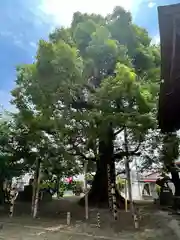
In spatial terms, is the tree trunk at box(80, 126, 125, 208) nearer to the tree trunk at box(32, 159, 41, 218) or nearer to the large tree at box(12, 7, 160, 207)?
the large tree at box(12, 7, 160, 207)

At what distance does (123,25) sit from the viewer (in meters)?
12.9

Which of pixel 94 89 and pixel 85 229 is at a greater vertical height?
pixel 94 89

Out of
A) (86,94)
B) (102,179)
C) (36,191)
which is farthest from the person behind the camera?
(102,179)

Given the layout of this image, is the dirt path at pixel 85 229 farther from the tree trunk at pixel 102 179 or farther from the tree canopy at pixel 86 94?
the tree canopy at pixel 86 94

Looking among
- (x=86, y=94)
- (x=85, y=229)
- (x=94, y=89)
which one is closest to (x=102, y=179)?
(x=86, y=94)

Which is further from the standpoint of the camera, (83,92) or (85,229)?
(83,92)

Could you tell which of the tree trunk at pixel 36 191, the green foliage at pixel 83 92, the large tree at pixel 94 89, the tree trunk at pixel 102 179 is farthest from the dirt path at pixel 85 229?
the green foliage at pixel 83 92

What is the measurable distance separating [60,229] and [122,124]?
4.75 m

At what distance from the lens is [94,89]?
1130cm

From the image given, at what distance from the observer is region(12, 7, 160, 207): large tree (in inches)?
359

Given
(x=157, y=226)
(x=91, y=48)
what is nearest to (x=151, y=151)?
(x=157, y=226)

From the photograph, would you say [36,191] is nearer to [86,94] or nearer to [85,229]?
[85,229]

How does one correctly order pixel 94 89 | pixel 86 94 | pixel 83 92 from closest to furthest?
1. pixel 94 89
2. pixel 83 92
3. pixel 86 94

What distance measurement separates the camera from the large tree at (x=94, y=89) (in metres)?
9.11
